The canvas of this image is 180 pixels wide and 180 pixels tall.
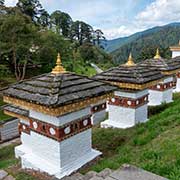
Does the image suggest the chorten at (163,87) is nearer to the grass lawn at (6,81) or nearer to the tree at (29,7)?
the grass lawn at (6,81)

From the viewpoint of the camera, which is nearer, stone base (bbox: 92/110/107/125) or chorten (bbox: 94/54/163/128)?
chorten (bbox: 94/54/163/128)

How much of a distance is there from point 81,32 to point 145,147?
56.2 meters

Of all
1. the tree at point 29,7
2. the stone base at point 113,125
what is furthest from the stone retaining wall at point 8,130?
the tree at point 29,7

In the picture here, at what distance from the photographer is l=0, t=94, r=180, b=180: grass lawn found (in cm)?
435

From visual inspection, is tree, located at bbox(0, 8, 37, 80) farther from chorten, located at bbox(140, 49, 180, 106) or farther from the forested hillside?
chorten, located at bbox(140, 49, 180, 106)

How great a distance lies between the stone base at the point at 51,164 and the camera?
567cm

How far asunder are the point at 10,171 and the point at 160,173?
416 cm

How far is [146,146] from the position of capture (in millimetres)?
5793

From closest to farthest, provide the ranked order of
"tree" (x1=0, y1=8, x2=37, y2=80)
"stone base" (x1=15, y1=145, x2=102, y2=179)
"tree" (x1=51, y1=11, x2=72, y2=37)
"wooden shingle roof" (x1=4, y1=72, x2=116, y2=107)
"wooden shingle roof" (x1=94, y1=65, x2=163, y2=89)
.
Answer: "wooden shingle roof" (x1=4, y1=72, x2=116, y2=107) < "stone base" (x1=15, y1=145, x2=102, y2=179) < "wooden shingle roof" (x1=94, y1=65, x2=163, y2=89) < "tree" (x1=0, y1=8, x2=37, y2=80) < "tree" (x1=51, y1=11, x2=72, y2=37)

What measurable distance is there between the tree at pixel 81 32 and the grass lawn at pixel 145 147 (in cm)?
5108

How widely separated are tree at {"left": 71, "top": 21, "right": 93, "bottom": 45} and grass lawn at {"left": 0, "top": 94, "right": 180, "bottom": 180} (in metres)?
51.1

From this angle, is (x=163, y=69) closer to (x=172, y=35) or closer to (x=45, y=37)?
(x=45, y=37)

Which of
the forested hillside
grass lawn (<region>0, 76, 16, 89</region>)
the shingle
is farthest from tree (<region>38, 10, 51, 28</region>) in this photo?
the shingle

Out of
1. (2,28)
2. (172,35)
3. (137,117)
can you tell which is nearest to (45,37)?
(2,28)
